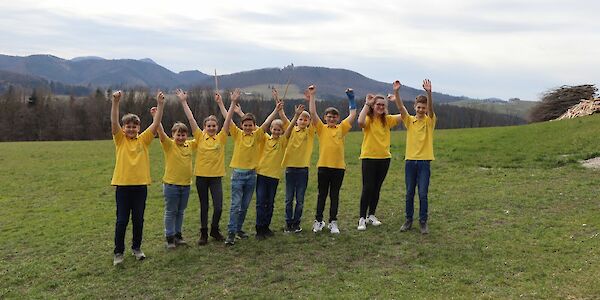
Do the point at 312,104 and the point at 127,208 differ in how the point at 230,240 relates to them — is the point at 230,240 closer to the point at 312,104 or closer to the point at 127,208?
the point at 127,208

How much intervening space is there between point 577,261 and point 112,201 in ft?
39.6

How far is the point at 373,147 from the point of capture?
28.7 feet

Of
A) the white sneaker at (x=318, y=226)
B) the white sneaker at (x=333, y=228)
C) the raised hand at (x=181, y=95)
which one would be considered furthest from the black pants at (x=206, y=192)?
the white sneaker at (x=333, y=228)

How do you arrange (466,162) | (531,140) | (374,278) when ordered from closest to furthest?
1. (374,278)
2. (466,162)
3. (531,140)

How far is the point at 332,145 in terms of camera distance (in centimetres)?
852

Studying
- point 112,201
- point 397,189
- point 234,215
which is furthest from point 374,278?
point 112,201

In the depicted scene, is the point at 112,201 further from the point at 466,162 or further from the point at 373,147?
the point at 466,162

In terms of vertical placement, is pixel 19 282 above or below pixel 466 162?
below

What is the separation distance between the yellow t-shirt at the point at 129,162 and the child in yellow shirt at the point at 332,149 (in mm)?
2931

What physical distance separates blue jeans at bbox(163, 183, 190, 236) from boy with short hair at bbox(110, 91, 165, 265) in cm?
49

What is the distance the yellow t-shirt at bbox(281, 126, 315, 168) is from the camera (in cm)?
851

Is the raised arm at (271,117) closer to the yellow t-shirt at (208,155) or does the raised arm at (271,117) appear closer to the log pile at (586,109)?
the yellow t-shirt at (208,155)

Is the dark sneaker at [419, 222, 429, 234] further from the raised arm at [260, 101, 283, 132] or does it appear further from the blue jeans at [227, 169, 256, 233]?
the raised arm at [260, 101, 283, 132]

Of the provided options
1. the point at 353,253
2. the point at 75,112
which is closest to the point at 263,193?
the point at 353,253
